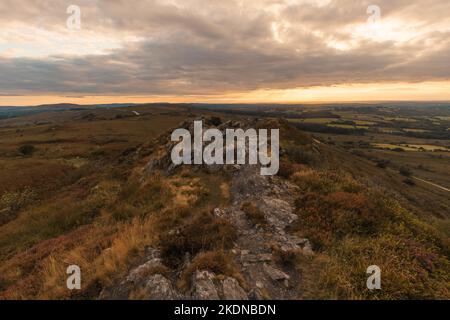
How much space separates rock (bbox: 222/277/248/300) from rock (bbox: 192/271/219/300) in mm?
272

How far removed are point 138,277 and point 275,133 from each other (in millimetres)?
22181

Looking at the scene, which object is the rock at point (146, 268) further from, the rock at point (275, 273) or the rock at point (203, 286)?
the rock at point (275, 273)

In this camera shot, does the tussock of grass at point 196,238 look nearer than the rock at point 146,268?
No

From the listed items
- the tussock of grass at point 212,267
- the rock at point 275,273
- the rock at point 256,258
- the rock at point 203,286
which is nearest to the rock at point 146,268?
the tussock of grass at point 212,267

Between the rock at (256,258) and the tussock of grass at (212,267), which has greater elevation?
the tussock of grass at (212,267)

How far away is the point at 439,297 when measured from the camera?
20.1 feet

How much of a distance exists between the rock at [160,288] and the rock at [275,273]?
9.17 ft

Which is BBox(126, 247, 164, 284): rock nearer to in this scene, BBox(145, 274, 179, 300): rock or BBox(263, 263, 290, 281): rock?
BBox(145, 274, 179, 300): rock

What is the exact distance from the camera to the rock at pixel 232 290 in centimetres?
614

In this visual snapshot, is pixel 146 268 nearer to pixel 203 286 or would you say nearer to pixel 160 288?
pixel 160 288
